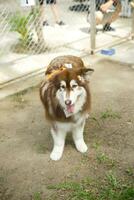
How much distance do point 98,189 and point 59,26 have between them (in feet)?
15.5

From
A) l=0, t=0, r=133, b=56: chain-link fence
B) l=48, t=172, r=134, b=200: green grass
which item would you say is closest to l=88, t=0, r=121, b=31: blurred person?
l=0, t=0, r=133, b=56: chain-link fence

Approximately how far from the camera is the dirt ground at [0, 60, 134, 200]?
11.3ft

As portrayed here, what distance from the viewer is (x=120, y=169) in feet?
11.6

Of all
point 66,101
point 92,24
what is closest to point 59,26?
point 92,24

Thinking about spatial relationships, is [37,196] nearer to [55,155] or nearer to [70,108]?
[55,155]

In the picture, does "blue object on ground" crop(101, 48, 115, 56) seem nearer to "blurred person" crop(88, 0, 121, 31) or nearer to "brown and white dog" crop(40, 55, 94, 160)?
"blurred person" crop(88, 0, 121, 31)

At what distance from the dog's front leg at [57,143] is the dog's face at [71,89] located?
0.36 meters

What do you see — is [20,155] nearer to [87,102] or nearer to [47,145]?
[47,145]

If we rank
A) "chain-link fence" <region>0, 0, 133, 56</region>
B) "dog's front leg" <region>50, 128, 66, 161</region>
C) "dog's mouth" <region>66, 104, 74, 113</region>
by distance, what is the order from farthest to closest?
"chain-link fence" <region>0, 0, 133, 56</region> < "dog's front leg" <region>50, 128, 66, 161</region> < "dog's mouth" <region>66, 104, 74, 113</region>

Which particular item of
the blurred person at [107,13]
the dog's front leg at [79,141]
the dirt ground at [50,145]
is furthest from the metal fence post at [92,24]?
the dog's front leg at [79,141]

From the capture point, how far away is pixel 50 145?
392 centimetres

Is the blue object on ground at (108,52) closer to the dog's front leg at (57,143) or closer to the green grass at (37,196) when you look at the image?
the dog's front leg at (57,143)

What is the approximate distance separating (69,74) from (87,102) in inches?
15.7

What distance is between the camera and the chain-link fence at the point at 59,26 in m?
6.19
